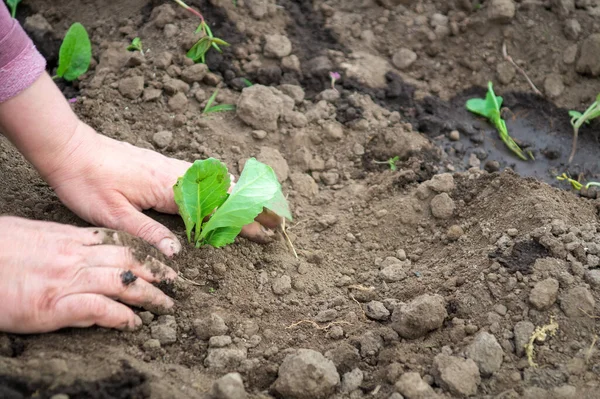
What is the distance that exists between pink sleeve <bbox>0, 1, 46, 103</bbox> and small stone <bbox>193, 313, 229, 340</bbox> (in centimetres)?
85

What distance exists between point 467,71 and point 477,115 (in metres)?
0.28

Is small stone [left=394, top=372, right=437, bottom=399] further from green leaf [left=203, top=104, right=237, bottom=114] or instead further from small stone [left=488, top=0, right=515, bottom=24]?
small stone [left=488, top=0, right=515, bottom=24]

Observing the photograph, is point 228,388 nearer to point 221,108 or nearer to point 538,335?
point 538,335

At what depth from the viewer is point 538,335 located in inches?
70.6

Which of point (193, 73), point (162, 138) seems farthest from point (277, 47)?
point (162, 138)

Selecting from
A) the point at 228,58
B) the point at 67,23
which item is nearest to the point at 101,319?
the point at 228,58

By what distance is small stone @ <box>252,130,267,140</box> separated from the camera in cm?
264

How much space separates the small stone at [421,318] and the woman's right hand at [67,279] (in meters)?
0.70

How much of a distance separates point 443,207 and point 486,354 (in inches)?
28.9

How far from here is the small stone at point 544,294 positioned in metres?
1.85

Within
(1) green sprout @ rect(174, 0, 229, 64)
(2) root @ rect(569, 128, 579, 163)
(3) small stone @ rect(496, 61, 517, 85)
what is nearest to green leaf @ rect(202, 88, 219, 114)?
(1) green sprout @ rect(174, 0, 229, 64)

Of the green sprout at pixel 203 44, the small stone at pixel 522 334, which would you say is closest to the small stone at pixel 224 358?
the small stone at pixel 522 334

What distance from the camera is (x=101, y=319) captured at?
1.69 meters

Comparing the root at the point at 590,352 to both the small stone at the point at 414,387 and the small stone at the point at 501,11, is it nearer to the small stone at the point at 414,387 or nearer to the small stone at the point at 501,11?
the small stone at the point at 414,387
